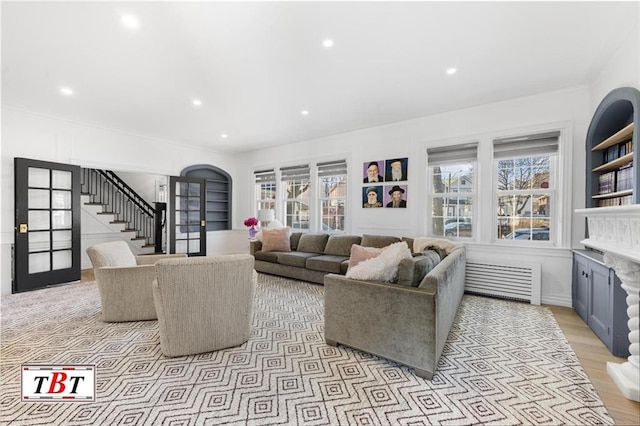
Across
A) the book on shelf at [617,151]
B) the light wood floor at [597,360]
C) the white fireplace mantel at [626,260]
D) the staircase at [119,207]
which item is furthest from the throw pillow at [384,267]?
the staircase at [119,207]

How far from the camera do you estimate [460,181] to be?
14.2 ft

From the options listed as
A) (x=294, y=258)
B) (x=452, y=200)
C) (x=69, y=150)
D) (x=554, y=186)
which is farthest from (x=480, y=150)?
(x=69, y=150)

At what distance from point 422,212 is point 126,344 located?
13.8 ft

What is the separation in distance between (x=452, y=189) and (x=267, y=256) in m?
3.43

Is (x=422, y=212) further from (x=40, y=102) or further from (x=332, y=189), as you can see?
(x=40, y=102)

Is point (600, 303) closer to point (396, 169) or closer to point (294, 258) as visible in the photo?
point (396, 169)

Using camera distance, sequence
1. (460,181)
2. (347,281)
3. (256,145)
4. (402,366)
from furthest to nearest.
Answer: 1. (256,145)
2. (460,181)
3. (347,281)
4. (402,366)

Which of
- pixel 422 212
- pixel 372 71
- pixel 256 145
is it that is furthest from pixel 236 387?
pixel 256 145

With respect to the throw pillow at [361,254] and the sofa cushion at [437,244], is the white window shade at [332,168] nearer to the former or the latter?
the sofa cushion at [437,244]

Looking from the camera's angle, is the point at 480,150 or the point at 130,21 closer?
the point at 130,21

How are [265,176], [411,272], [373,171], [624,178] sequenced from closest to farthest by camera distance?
[411,272] → [624,178] → [373,171] → [265,176]

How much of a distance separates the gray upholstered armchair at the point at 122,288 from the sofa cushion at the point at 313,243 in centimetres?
280

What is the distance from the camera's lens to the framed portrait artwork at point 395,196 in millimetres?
4711

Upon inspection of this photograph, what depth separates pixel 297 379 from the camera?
1984 millimetres
